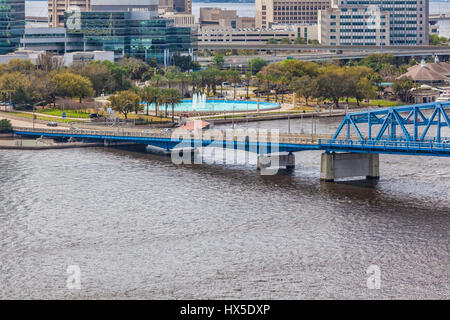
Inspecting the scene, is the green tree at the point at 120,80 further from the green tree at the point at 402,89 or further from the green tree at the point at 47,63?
the green tree at the point at 402,89

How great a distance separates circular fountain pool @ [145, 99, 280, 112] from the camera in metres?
162

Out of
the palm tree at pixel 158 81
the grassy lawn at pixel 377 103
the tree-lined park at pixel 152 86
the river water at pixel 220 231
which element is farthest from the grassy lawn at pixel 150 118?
the grassy lawn at pixel 377 103

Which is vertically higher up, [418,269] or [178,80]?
[178,80]

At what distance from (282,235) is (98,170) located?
35.3 metres

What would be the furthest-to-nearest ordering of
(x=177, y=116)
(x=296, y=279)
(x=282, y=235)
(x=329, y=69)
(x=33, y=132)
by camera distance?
1. (x=329, y=69)
2. (x=177, y=116)
3. (x=33, y=132)
4. (x=282, y=235)
5. (x=296, y=279)

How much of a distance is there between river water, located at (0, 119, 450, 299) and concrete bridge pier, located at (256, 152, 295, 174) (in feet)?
4.23

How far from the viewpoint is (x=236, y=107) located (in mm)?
167125

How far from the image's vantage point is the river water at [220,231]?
64.8 m

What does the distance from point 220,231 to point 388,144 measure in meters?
24.2

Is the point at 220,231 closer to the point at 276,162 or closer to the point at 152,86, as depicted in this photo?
the point at 276,162

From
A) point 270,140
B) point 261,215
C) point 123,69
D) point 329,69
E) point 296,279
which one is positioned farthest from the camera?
point 329,69

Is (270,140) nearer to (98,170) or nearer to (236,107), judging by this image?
(98,170)

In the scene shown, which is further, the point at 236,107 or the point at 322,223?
the point at 236,107

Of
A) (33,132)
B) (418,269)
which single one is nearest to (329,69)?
(33,132)
